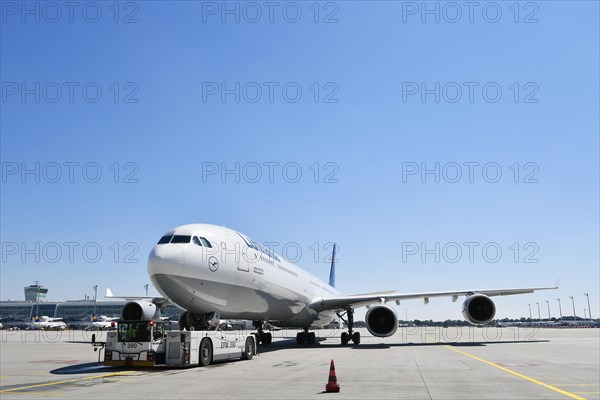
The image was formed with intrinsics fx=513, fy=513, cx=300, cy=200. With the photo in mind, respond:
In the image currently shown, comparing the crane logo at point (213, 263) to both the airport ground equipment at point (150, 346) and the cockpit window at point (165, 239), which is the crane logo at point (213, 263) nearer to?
the cockpit window at point (165, 239)

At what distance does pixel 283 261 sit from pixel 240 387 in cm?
1698

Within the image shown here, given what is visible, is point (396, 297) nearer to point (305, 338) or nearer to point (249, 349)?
point (305, 338)

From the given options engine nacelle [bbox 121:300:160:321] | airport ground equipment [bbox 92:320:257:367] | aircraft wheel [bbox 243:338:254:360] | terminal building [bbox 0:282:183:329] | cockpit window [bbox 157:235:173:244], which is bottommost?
terminal building [bbox 0:282:183:329]

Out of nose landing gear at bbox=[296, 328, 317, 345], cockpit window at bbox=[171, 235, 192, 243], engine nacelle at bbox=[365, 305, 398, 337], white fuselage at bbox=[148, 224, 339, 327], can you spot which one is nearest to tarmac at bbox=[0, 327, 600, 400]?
white fuselage at bbox=[148, 224, 339, 327]

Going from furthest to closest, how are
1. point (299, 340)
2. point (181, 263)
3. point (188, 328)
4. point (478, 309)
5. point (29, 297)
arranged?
point (29, 297)
point (299, 340)
point (478, 309)
point (188, 328)
point (181, 263)

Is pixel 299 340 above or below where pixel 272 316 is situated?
below

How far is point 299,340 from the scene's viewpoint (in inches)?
1353

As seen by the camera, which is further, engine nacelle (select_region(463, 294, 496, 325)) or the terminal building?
the terminal building

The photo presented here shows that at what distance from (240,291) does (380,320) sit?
10684 mm

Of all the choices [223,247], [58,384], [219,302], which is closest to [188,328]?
[219,302]

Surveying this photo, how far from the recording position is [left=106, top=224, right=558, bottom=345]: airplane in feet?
57.2

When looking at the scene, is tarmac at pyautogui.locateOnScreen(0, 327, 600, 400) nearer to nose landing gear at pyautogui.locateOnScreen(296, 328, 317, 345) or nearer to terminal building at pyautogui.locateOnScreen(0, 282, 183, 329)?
nose landing gear at pyautogui.locateOnScreen(296, 328, 317, 345)

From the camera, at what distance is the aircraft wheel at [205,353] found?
17156mm

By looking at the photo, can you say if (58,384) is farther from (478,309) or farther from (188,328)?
(478,309)
